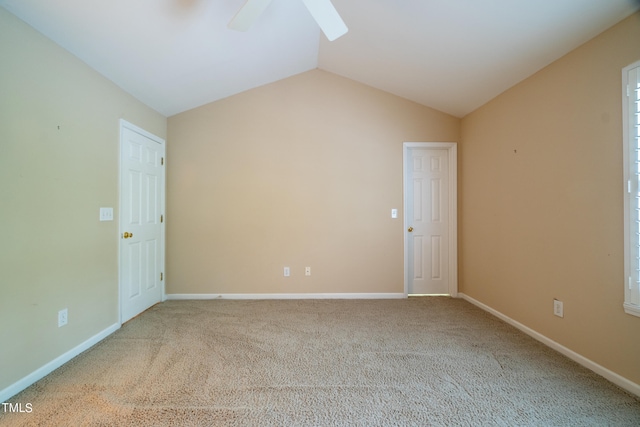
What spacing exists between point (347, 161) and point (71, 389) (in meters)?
3.20

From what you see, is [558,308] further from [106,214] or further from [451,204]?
[106,214]

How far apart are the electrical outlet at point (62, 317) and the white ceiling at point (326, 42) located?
2.05 m

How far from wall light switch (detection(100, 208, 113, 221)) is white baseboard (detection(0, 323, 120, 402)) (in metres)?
1.03

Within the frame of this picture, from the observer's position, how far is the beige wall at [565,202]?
1658mm

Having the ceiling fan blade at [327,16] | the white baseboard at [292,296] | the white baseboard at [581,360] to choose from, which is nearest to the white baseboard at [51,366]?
the white baseboard at [292,296]

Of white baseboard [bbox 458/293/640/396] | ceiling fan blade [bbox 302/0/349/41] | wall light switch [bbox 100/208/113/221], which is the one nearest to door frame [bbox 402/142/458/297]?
white baseboard [bbox 458/293/640/396]

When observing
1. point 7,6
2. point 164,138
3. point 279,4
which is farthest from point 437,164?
point 7,6

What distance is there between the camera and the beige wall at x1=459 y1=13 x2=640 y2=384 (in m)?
1.66

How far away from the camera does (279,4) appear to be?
81.9 inches

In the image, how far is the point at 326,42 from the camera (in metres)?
2.64

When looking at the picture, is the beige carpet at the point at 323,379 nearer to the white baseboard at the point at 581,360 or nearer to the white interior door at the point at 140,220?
the white baseboard at the point at 581,360

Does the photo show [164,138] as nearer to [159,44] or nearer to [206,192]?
[206,192]

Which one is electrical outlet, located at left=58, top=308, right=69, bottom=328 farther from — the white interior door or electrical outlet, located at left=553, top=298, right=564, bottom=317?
electrical outlet, located at left=553, top=298, right=564, bottom=317

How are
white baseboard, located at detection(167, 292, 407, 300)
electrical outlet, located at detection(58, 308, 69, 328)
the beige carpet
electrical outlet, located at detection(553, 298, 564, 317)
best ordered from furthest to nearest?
white baseboard, located at detection(167, 292, 407, 300) → electrical outlet, located at detection(553, 298, 564, 317) → electrical outlet, located at detection(58, 308, 69, 328) → the beige carpet
